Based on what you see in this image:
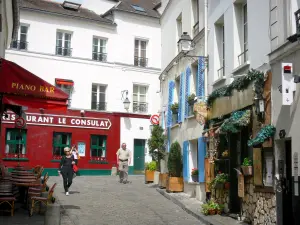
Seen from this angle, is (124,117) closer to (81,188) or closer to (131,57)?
(131,57)

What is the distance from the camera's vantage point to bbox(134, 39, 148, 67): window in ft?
93.5

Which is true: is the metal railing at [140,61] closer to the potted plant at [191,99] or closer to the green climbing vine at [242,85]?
the potted plant at [191,99]

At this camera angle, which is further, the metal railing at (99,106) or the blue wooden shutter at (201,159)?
the metal railing at (99,106)

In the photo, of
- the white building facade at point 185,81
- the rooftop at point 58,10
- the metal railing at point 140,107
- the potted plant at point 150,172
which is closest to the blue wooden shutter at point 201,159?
the white building facade at point 185,81

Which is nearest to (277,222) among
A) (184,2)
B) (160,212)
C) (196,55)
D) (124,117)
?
(160,212)

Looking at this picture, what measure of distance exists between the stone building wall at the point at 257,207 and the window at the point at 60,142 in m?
17.3

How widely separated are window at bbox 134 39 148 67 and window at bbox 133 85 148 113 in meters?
1.57

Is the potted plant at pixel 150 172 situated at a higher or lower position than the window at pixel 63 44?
lower

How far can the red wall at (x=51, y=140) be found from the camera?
24.6m

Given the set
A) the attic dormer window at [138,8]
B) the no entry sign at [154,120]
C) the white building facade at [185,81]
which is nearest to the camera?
the white building facade at [185,81]

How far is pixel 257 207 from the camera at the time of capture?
9070mm

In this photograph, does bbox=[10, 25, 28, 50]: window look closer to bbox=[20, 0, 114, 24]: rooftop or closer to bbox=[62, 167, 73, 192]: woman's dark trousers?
bbox=[20, 0, 114, 24]: rooftop

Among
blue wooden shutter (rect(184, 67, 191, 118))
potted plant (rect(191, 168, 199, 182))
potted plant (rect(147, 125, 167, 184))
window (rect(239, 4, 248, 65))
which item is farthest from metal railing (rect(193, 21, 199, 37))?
potted plant (rect(147, 125, 167, 184))

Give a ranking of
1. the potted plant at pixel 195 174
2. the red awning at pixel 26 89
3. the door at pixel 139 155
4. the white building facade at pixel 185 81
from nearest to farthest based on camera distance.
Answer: the red awning at pixel 26 89, the white building facade at pixel 185 81, the potted plant at pixel 195 174, the door at pixel 139 155
